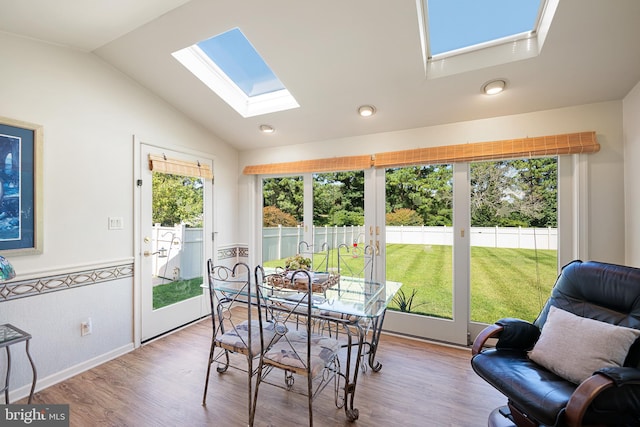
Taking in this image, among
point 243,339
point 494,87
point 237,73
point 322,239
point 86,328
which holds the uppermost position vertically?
point 237,73

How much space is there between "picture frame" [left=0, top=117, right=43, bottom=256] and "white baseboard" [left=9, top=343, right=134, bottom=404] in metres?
0.98

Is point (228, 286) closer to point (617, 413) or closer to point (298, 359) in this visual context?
point (298, 359)

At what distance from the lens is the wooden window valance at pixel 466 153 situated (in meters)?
2.27

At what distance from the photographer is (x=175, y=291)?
313 centimetres

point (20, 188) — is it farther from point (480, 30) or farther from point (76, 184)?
point (480, 30)

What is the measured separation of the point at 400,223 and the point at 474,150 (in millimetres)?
1010

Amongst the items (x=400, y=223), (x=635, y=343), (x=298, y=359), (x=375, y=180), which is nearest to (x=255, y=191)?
(x=375, y=180)

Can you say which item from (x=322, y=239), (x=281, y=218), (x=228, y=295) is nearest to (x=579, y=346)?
(x=322, y=239)

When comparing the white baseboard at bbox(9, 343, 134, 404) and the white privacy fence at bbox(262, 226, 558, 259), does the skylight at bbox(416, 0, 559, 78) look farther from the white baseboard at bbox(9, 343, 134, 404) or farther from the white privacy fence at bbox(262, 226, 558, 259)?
the white baseboard at bbox(9, 343, 134, 404)

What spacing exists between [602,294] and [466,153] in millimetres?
1465

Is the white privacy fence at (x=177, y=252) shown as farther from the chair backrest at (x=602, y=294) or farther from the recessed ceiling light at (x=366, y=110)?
the chair backrest at (x=602, y=294)

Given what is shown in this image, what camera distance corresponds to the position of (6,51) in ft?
6.31

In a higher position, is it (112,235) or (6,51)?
(6,51)

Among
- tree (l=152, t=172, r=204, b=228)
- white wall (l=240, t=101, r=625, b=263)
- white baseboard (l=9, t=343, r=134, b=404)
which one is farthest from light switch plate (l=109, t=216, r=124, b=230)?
white wall (l=240, t=101, r=625, b=263)
